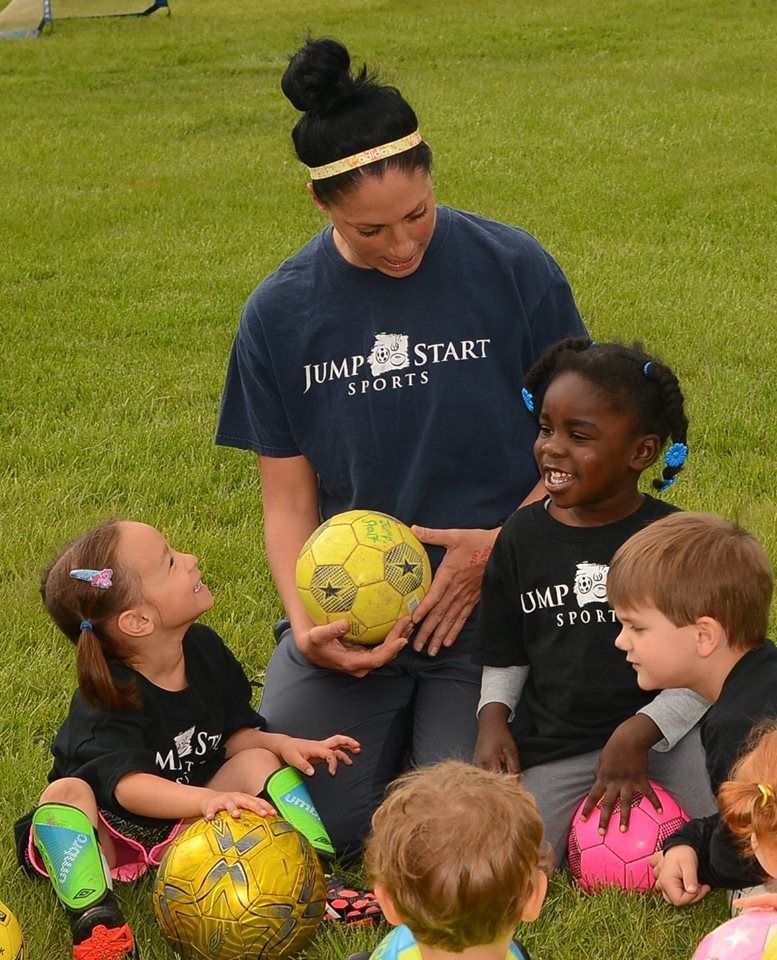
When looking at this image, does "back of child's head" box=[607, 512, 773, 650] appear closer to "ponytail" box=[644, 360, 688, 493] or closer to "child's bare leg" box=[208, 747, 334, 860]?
"ponytail" box=[644, 360, 688, 493]

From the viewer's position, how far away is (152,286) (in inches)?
417

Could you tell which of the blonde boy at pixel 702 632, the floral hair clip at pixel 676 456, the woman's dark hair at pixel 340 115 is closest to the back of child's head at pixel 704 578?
the blonde boy at pixel 702 632

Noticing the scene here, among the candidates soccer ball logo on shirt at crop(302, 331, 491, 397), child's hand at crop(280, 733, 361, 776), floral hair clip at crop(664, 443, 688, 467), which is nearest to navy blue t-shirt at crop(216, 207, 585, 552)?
soccer ball logo on shirt at crop(302, 331, 491, 397)

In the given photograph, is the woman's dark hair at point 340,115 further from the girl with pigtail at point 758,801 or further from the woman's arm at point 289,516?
the girl with pigtail at point 758,801

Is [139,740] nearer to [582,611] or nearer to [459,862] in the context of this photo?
[582,611]

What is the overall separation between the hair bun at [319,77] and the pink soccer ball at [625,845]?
2.36 metres

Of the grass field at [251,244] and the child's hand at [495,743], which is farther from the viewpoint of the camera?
the grass field at [251,244]

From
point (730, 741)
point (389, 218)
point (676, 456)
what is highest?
point (389, 218)

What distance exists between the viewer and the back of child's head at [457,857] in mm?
2607

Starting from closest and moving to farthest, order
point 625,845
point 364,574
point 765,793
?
point 765,793, point 625,845, point 364,574

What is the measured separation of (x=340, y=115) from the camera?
4.13 m

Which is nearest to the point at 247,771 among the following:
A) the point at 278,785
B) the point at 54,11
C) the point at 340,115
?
the point at 278,785

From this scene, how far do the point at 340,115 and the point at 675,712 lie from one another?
214 centimetres

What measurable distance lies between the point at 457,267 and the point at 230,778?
1888 mm
